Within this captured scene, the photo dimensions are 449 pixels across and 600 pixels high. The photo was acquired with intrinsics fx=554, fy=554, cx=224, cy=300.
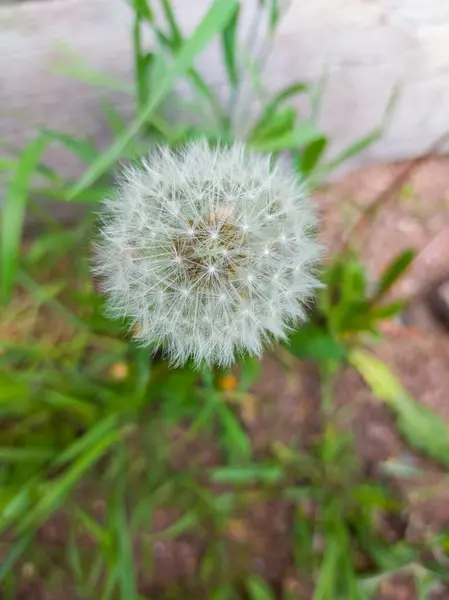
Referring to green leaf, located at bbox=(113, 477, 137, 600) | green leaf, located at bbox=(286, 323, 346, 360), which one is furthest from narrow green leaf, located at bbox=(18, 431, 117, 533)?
green leaf, located at bbox=(286, 323, 346, 360)

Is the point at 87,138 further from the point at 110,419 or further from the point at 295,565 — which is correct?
the point at 295,565

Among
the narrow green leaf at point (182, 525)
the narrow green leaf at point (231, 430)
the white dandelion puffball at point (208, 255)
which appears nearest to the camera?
the white dandelion puffball at point (208, 255)

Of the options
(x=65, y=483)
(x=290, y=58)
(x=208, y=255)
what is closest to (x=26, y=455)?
(x=65, y=483)

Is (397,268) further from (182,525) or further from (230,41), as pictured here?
(182,525)

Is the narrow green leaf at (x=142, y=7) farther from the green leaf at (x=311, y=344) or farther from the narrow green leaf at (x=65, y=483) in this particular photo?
the narrow green leaf at (x=65, y=483)

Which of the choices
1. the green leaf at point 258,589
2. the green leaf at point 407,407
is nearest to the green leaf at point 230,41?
the green leaf at point 407,407

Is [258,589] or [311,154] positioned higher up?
[311,154]

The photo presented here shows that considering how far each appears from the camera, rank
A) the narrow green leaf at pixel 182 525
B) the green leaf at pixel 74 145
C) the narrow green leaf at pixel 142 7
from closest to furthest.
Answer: the narrow green leaf at pixel 142 7 < the green leaf at pixel 74 145 < the narrow green leaf at pixel 182 525
